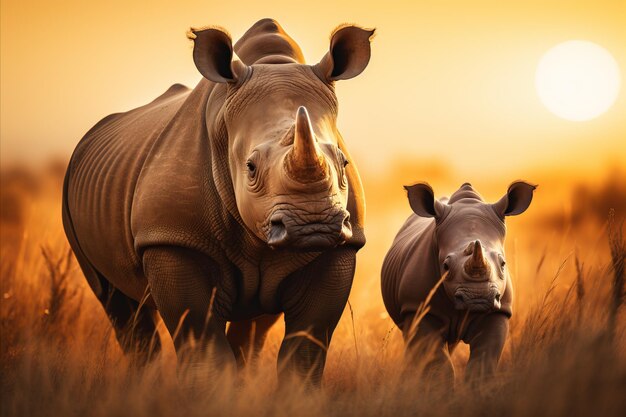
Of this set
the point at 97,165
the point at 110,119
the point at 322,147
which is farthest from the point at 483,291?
the point at 110,119

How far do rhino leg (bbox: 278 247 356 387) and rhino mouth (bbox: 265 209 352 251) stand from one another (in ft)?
3.52

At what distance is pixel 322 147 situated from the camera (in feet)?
16.2

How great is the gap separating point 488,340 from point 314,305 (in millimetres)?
1521

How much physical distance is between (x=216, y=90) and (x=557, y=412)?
98.8 inches

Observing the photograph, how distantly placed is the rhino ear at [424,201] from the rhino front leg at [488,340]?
0.81m

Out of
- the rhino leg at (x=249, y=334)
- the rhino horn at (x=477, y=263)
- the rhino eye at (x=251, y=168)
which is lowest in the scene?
the rhino leg at (x=249, y=334)

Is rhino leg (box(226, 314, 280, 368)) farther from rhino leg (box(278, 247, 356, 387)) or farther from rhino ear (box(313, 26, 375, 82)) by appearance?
rhino ear (box(313, 26, 375, 82))

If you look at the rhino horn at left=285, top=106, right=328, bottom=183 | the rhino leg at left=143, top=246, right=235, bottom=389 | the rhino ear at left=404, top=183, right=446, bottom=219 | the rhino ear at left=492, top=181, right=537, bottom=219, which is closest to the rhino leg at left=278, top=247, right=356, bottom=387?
the rhino leg at left=143, top=246, right=235, bottom=389

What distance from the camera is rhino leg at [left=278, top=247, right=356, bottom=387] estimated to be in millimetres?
5727

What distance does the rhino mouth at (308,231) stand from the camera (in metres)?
4.58

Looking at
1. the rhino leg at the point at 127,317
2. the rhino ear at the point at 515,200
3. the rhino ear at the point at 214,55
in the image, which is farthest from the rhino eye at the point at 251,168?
the rhino leg at the point at 127,317

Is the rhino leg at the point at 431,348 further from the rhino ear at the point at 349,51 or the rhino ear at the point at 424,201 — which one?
the rhino ear at the point at 349,51

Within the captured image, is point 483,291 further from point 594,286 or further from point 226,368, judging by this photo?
point 226,368

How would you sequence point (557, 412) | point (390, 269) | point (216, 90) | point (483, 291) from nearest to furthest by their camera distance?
point (557, 412) < point (216, 90) < point (483, 291) < point (390, 269)
